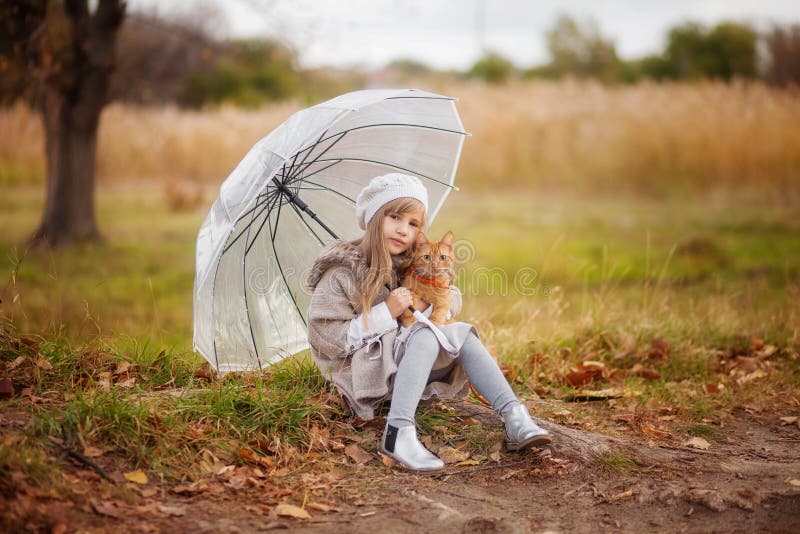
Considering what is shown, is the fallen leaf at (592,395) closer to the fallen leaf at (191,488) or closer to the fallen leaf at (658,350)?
the fallen leaf at (658,350)

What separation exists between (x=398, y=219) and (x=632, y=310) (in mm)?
3081

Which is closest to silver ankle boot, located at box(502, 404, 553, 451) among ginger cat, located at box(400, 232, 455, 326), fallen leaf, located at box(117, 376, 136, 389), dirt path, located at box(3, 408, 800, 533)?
dirt path, located at box(3, 408, 800, 533)

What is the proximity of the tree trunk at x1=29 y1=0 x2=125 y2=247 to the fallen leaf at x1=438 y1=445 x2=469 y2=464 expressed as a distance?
6.77 meters

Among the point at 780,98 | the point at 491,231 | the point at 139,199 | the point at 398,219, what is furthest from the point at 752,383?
the point at 139,199

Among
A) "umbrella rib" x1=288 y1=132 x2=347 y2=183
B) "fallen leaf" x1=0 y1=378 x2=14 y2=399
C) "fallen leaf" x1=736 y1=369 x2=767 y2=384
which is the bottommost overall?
"fallen leaf" x1=736 y1=369 x2=767 y2=384

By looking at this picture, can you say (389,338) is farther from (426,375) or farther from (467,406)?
(467,406)

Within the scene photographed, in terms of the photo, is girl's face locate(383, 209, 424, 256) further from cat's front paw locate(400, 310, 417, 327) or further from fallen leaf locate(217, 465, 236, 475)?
fallen leaf locate(217, 465, 236, 475)

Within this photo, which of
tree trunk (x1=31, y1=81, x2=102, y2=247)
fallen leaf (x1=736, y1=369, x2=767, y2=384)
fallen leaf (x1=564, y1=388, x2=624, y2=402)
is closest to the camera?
fallen leaf (x1=564, y1=388, x2=624, y2=402)

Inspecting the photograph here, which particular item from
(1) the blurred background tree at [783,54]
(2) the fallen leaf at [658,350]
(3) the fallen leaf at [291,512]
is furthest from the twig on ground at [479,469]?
(1) the blurred background tree at [783,54]

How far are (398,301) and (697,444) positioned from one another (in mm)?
1816

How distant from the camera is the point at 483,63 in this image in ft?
102

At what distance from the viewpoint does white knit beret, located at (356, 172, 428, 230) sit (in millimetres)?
3518

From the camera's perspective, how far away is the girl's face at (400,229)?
3533 millimetres

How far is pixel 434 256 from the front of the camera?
11.3ft
